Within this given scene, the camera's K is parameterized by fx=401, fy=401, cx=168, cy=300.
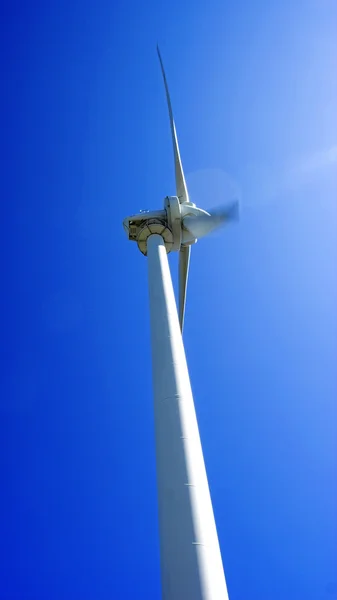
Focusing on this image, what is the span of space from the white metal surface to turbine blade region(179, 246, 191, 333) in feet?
30.6

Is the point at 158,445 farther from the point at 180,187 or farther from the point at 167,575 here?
→ the point at 180,187

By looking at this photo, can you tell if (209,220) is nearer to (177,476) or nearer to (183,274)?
(183,274)

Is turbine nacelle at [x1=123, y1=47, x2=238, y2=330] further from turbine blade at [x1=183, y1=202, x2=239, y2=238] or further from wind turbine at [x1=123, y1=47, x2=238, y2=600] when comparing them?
wind turbine at [x1=123, y1=47, x2=238, y2=600]

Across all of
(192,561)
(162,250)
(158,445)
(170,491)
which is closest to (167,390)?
(158,445)

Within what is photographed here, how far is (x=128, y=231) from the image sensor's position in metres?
16.9

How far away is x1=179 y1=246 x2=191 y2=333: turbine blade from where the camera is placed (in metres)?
19.0

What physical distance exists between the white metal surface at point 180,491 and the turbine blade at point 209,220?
7.74 meters

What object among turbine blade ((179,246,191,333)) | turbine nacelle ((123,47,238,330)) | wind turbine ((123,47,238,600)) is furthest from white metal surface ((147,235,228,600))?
turbine blade ((179,246,191,333))

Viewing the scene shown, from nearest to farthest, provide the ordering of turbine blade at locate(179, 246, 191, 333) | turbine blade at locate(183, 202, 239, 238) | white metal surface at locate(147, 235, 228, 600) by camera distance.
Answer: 1. white metal surface at locate(147, 235, 228, 600)
2. turbine blade at locate(183, 202, 239, 238)
3. turbine blade at locate(179, 246, 191, 333)

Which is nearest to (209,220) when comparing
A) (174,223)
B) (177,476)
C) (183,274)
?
(174,223)

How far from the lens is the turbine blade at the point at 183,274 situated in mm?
19016

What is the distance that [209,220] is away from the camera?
16656 millimetres

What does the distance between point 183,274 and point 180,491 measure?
13.7 meters

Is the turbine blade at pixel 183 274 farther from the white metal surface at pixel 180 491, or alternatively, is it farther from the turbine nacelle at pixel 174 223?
the white metal surface at pixel 180 491
